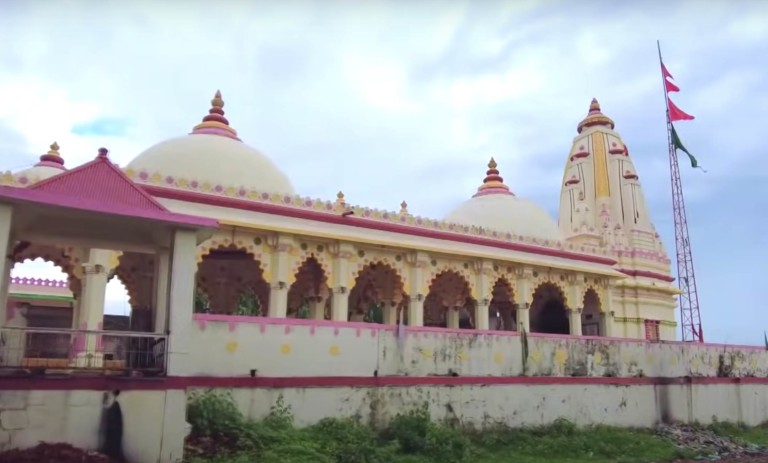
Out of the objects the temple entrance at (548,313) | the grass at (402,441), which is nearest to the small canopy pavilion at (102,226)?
the grass at (402,441)

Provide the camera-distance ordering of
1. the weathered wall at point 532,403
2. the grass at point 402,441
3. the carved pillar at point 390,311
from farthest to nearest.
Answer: the carved pillar at point 390,311, the weathered wall at point 532,403, the grass at point 402,441

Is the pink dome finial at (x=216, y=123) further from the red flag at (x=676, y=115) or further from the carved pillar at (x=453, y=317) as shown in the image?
the red flag at (x=676, y=115)

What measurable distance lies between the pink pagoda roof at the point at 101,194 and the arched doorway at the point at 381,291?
321 inches

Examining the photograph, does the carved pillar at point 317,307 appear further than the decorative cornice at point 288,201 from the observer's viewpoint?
Yes

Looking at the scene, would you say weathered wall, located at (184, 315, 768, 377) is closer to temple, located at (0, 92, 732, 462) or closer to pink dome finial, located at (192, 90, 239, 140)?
temple, located at (0, 92, 732, 462)

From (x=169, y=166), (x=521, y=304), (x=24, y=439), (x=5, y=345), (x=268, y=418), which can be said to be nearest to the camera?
(x=24, y=439)

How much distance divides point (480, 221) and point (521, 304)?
3726 millimetres

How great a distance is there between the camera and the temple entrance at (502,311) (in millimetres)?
21062

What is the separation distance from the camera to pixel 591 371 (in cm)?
1338

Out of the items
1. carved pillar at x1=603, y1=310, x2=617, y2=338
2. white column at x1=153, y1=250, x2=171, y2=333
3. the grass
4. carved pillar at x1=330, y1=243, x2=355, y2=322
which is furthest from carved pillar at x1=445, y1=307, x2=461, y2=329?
white column at x1=153, y1=250, x2=171, y2=333

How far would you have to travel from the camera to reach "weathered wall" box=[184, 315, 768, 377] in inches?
372

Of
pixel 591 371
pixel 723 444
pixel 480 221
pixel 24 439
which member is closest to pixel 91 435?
pixel 24 439

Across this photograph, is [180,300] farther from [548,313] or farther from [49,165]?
[548,313]

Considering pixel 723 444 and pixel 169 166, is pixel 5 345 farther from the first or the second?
pixel 723 444
